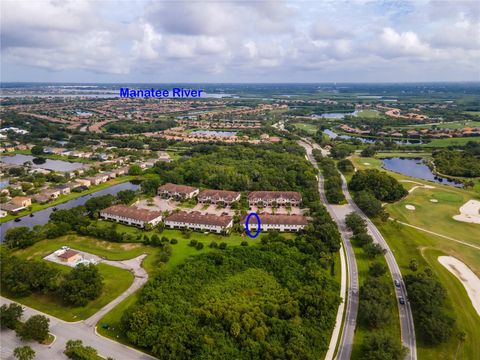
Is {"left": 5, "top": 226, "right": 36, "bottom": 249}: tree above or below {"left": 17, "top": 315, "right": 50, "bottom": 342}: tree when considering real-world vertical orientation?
above

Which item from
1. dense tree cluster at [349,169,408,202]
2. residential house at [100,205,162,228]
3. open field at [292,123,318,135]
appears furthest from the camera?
open field at [292,123,318,135]

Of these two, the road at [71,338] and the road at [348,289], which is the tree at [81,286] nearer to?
the road at [71,338]

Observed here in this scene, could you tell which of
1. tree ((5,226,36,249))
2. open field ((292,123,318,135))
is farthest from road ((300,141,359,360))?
open field ((292,123,318,135))

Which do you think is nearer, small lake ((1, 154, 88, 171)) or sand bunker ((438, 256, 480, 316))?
sand bunker ((438, 256, 480, 316))

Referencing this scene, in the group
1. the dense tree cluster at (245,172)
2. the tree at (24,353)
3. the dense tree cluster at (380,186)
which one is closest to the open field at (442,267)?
the dense tree cluster at (380,186)

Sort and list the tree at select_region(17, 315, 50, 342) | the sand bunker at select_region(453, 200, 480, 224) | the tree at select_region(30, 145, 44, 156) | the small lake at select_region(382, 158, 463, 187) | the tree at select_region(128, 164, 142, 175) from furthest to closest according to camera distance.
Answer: the tree at select_region(30, 145, 44, 156) → the small lake at select_region(382, 158, 463, 187) → the tree at select_region(128, 164, 142, 175) → the sand bunker at select_region(453, 200, 480, 224) → the tree at select_region(17, 315, 50, 342)

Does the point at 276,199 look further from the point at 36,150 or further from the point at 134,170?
the point at 36,150

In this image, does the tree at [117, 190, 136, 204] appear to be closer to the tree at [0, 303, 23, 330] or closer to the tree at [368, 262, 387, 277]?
the tree at [0, 303, 23, 330]
